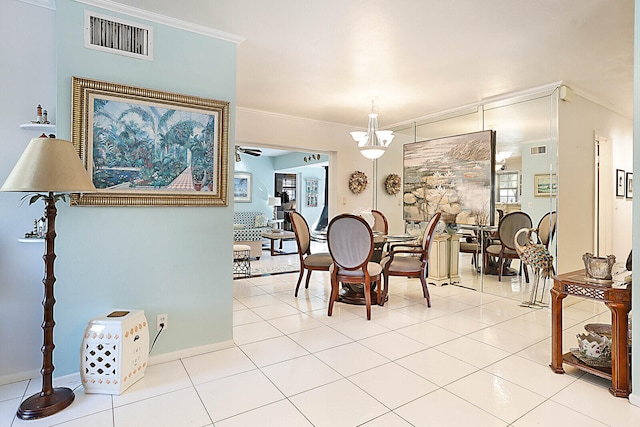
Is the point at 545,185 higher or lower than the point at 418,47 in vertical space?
lower

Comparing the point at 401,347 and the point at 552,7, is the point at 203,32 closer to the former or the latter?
the point at 552,7

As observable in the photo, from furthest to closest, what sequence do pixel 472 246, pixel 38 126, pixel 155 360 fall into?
pixel 472 246, pixel 155 360, pixel 38 126

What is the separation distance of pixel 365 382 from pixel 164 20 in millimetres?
2838

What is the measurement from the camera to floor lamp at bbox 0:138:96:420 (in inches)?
69.1

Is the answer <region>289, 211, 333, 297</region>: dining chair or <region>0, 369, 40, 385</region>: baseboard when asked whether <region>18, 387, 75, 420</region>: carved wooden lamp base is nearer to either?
<region>0, 369, 40, 385</region>: baseboard

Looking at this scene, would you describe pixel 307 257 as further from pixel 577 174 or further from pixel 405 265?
pixel 577 174

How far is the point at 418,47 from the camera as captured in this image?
117 inches

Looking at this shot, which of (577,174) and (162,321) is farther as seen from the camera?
(577,174)

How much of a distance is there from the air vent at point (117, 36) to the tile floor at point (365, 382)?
2184mm

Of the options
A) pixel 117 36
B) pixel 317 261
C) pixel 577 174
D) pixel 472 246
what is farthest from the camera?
pixel 472 246

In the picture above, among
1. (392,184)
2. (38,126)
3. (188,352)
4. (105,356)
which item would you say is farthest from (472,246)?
(38,126)

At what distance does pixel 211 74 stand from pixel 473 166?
3.57 metres

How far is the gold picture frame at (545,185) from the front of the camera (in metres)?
3.90

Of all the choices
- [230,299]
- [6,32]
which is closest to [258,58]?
[6,32]
